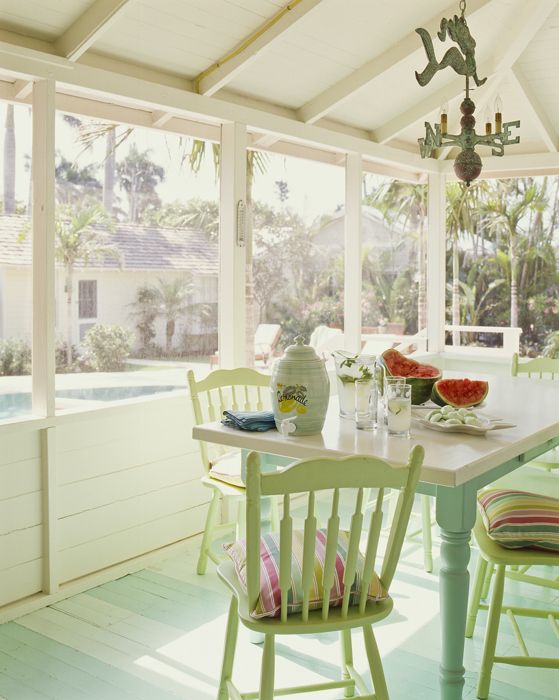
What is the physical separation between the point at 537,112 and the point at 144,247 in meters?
2.83

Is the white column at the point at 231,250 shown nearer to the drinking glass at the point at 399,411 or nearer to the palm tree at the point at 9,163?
the palm tree at the point at 9,163

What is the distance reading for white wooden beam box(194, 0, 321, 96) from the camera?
3365 millimetres

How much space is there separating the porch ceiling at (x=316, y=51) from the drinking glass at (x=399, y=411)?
1.79 metres

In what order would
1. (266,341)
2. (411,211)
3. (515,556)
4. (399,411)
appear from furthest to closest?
(411,211) < (266,341) < (399,411) < (515,556)

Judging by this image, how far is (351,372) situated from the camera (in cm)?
263

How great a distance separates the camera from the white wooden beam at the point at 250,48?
3.37m

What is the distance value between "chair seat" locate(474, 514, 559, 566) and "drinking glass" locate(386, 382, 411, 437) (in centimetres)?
43

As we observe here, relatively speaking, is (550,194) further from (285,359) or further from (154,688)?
(154,688)

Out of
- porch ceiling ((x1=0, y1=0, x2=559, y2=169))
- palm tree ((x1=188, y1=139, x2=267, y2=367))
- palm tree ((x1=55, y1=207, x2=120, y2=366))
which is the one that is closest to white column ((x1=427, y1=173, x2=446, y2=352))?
porch ceiling ((x1=0, y1=0, x2=559, y2=169))

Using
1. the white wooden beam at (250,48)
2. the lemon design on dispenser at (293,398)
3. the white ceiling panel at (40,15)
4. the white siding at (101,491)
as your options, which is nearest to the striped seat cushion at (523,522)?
the lemon design on dispenser at (293,398)

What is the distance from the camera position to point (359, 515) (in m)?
1.80

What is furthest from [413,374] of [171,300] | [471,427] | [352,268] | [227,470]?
[352,268]

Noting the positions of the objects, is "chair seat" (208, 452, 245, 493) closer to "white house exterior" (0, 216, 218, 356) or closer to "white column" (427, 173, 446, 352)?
"white house exterior" (0, 216, 218, 356)

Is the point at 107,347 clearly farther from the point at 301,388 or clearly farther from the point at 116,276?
the point at 301,388
